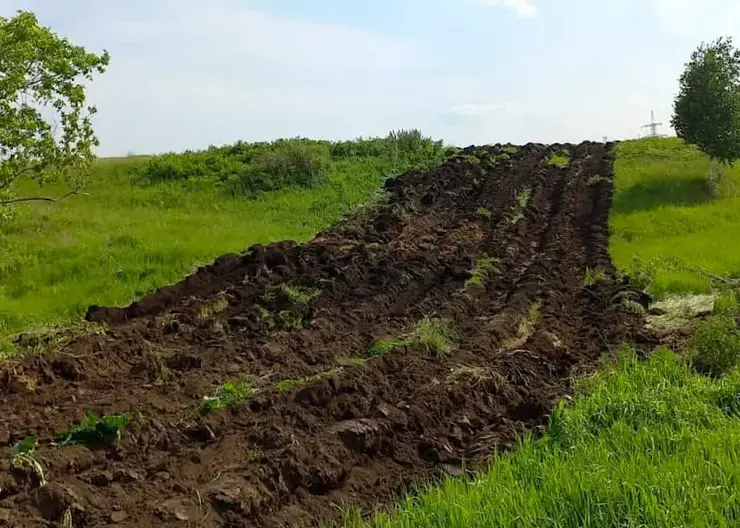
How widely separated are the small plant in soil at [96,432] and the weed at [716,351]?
19.9 feet

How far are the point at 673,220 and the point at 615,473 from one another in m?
19.2

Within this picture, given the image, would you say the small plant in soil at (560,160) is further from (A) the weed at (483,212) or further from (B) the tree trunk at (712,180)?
(A) the weed at (483,212)

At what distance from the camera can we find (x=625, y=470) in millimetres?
5195

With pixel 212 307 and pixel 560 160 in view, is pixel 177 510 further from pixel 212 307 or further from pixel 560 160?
pixel 560 160

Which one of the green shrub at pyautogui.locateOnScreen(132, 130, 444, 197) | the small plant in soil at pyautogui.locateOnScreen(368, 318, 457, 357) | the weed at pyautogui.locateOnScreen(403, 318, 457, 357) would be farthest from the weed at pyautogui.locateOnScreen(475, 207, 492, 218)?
the small plant in soil at pyautogui.locateOnScreen(368, 318, 457, 357)

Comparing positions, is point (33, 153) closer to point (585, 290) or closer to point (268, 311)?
point (268, 311)

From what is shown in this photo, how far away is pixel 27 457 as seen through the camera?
663 cm

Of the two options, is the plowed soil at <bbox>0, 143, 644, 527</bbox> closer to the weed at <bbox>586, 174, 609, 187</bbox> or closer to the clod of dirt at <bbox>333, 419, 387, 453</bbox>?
the clod of dirt at <bbox>333, 419, 387, 453</bbox>

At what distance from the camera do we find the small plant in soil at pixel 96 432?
7270 millimetres

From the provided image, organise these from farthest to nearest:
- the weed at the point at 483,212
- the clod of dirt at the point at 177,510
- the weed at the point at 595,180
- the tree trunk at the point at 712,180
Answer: the weed at the point at 595,180 → the tree trunk at the point at 712,180 → the weed at the point at 483,212 → the clod of dirt at the point at 177,510

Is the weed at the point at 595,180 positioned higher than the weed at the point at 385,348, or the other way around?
the weed at the point at 595,180

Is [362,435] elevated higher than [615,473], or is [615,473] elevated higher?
[615,473]

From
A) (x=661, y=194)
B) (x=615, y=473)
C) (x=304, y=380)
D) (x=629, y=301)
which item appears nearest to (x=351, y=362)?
(x=304, y=380)

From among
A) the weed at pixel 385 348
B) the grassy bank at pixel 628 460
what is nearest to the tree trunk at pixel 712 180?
the grassy bank at pixel 628 460
